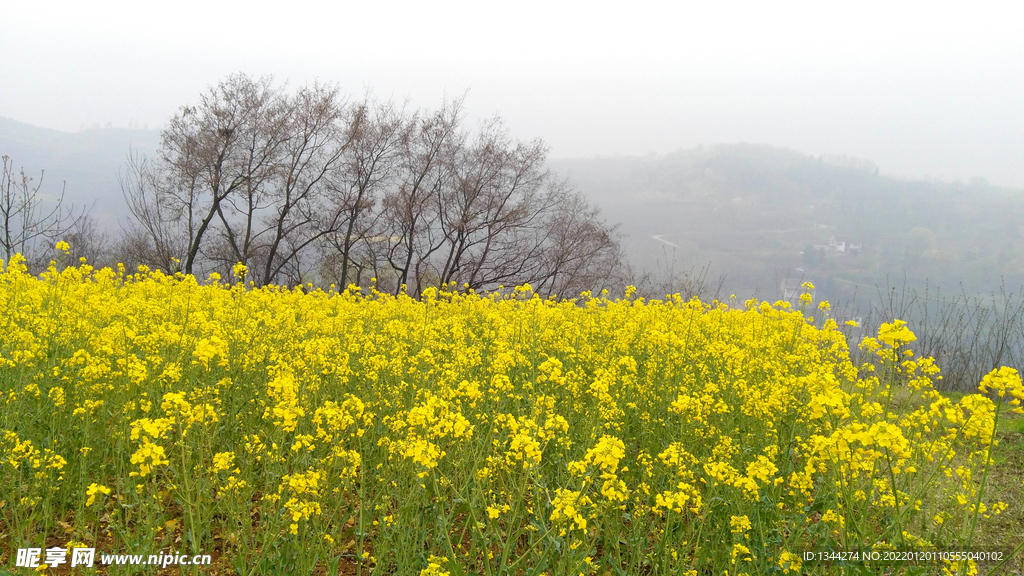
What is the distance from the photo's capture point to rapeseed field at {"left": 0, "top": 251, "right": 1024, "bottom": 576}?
2281 mm

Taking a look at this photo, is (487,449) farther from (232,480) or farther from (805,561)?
(805,561)

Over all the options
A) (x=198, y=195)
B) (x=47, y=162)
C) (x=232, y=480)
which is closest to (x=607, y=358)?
(x=232, y=480)

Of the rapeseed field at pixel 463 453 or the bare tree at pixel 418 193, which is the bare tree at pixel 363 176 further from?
the rapeseed field at pixel 463 453

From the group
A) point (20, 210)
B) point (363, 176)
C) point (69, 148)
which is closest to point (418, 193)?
point (363, 176)

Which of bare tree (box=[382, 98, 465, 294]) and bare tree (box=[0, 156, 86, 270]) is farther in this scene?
bare tree (box=[382, 98, 465, 294])

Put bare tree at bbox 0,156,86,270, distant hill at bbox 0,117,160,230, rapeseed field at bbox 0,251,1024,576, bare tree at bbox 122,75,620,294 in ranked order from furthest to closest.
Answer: distant hill at bbox 0,117,160,230, bare tree at bbox 122,75,620,294, bare tree at bbox 0,156,86,270, rapeseed field at bbox 0,251,1024,576

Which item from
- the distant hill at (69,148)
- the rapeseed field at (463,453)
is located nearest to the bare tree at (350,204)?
the rapeseed field at (463,453)

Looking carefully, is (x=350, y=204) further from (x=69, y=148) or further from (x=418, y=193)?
(x=69, y=148)

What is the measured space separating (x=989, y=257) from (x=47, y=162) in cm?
9227

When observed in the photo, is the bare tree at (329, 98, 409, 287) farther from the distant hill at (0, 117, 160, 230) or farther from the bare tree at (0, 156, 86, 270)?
the distant hill at (0, 117, 160, 230)

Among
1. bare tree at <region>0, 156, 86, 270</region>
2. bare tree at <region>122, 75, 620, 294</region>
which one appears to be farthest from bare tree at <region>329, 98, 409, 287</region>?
bare tree at <region>0, 156, 86, 270</region>

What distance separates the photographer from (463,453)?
2.73m

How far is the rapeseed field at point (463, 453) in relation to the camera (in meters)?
2.28

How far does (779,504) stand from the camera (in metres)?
3.10
